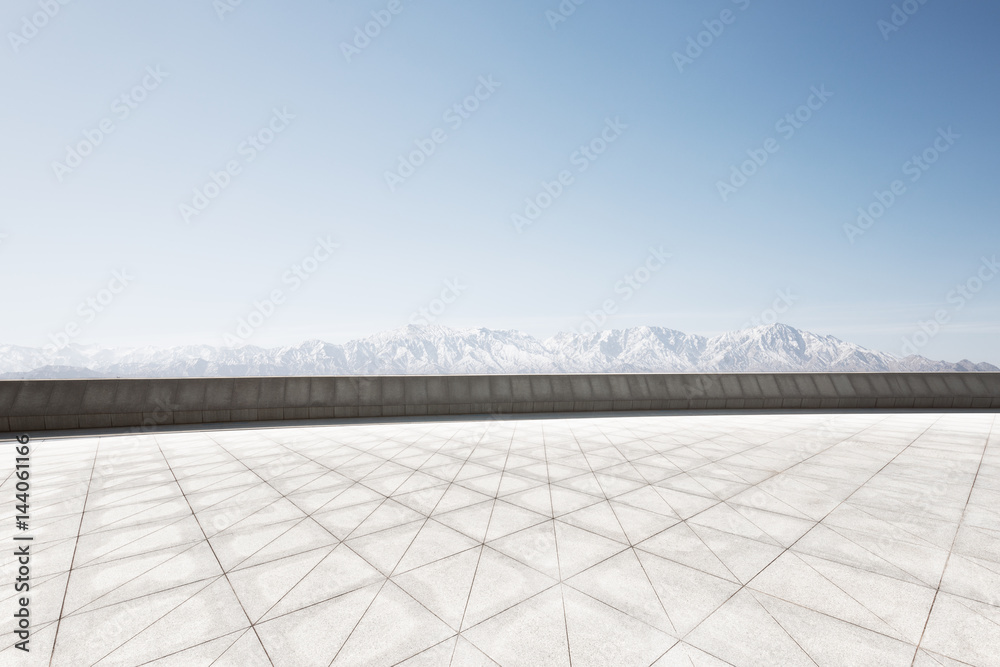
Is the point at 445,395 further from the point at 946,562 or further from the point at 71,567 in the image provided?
the point at 946,562

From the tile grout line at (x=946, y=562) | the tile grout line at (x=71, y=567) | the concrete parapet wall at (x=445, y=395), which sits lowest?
the tile grout line at (x=946, y=562)

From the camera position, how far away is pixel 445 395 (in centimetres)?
1383

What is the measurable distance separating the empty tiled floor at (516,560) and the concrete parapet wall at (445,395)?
10.9 ft

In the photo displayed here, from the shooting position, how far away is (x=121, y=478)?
7.42 meters

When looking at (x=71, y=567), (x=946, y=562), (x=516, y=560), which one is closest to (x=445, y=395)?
(x=516, y=560)

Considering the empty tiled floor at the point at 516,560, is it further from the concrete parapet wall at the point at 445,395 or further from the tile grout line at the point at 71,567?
the concrete parapet wall at the point at 445,395

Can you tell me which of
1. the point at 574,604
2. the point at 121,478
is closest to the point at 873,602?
the point at 574,604

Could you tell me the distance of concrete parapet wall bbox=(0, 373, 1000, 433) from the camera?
38.3 feet

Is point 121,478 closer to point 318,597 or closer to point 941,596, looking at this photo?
point 318,597

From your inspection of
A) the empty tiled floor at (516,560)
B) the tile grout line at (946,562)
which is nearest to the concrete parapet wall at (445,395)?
the empty tiled floor at (516,560)

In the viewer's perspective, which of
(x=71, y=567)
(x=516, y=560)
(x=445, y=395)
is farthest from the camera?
(x=445, y=395)

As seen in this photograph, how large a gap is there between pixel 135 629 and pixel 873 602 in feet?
22.8

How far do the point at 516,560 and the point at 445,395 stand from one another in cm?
949

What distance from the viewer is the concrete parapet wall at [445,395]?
11664 mm
